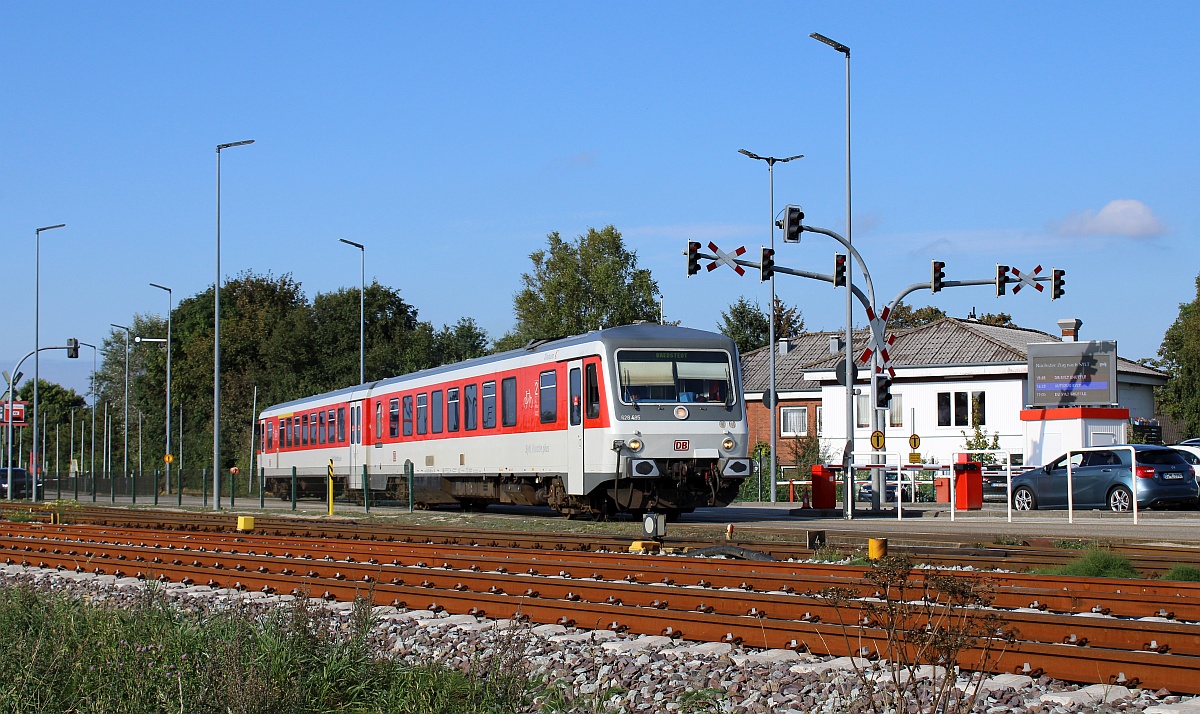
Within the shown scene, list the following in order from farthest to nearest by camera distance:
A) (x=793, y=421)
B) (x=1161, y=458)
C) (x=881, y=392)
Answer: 1. (x=793, y=421)
2. (x=881, y=392)
3. (x=1161, y=458)

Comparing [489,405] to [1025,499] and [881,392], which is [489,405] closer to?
[881,392]

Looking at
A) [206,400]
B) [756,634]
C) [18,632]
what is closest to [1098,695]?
[756,634]

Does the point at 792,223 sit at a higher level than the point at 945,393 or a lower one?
higher

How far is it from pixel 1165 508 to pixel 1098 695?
2150 centimetres

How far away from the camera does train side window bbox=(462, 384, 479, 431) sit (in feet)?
86.9

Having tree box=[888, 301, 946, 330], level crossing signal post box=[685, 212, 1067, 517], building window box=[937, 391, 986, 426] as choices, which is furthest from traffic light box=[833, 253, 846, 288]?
tree box=[888, 301, 946, 330]

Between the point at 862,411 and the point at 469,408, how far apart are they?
2872cm

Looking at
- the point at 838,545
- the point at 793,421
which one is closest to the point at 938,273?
the point at 838,545

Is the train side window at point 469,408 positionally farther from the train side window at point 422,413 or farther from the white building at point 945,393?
the white building at point 945,393

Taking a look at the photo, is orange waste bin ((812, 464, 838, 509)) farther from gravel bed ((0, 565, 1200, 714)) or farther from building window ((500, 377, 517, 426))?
gravel bed ((0, 565, 1200, 714))

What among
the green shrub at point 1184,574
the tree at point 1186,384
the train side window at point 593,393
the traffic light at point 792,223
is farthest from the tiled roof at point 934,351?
the green shrub at point 1184,574

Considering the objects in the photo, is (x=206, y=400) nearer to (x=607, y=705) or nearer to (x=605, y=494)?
(x=605, y=494)

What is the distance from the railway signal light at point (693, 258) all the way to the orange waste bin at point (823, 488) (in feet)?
16.0

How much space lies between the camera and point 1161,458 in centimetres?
2528
